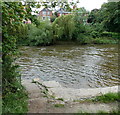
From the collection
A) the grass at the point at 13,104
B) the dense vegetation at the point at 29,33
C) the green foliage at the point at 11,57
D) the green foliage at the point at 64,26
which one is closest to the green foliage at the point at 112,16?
the dense vegetation at the point at 29,33

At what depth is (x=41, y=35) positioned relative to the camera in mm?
17219

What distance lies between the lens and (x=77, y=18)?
20.6 m

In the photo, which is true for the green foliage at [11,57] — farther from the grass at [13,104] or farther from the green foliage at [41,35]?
the green foliage at [41,35]

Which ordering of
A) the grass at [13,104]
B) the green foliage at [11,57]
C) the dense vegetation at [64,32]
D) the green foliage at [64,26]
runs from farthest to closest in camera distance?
the green foliage at [64,26]
the dense vegetation at [64,32]
the green foliage at [11,57]
the grass at [13,104]

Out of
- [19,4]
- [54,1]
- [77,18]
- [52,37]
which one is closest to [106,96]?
[54,1]

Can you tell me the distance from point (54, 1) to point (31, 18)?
627 millimetres

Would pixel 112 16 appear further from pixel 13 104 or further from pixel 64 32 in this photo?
pixel 13 104

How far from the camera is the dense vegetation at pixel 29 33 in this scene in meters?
2.67

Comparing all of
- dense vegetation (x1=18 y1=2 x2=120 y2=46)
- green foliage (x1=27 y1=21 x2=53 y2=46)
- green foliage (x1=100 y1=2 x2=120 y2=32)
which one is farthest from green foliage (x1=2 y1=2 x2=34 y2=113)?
green foliage (x1=100 y1=2 x2=120 y2=32)

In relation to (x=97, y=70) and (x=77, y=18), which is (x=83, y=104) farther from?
(x=77, y=18)

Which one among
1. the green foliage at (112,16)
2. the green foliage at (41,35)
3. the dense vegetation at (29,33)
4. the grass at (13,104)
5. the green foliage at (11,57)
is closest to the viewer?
the grass at (13,104)

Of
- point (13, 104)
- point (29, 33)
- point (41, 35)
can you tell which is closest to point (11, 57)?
point (13, 104)

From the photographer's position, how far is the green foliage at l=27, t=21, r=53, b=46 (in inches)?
Result: 674

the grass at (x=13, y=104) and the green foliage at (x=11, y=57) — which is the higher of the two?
the green foliage at (x=11, y=57)
